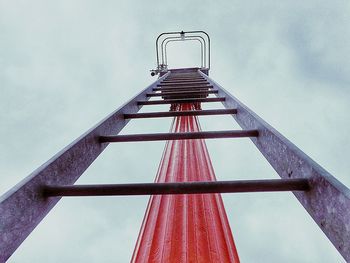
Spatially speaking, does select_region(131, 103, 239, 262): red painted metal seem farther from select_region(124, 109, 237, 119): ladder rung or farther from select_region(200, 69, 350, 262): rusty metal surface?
select_region(200, 69, 350, 262): rusty metal surface

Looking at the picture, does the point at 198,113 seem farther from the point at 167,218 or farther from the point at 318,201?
the point at 318,201

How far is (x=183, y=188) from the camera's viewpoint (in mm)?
1492

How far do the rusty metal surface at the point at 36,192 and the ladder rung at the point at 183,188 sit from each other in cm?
8

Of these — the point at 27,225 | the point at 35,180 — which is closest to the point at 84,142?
the point at 35,180

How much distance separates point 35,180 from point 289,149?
48.1 inches

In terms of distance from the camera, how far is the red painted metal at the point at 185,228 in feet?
7.71

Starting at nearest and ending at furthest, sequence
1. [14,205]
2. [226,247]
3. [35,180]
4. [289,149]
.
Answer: [14,205]
[35,180]
[289,149]
[226,247]

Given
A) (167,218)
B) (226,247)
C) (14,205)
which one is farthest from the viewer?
(167,218)

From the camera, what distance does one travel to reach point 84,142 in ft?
6.57

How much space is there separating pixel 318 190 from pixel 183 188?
579 millimetres

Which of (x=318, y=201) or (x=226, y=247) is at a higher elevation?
(x=318, y=201)

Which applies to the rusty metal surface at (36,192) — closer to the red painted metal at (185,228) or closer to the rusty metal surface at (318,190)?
the red painted metal at (185,228)

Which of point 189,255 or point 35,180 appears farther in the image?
point 189,255

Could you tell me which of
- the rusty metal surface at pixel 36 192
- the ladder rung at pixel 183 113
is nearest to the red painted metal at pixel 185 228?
the ladder rung at pixel 183 113
